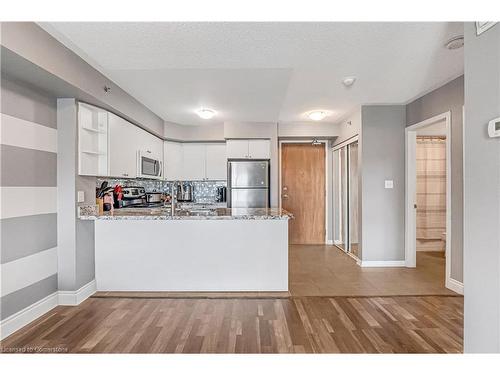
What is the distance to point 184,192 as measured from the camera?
19.1ft

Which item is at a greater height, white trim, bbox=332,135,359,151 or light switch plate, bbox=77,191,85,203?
white trim, bbox=332,135,359,151

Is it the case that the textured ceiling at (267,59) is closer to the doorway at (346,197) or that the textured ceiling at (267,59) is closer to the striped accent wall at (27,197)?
the striped accent wall at (27,197)

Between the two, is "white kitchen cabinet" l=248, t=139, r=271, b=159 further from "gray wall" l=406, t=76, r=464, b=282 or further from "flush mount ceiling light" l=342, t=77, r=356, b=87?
"gray wall" l=406, t=76, r=464, b=282

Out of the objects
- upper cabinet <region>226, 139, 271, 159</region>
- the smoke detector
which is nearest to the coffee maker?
upper cabinet <region>226, 139, 271, 159</region>

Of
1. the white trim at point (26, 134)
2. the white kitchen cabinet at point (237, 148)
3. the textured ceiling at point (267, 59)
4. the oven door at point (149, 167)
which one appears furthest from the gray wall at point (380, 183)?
the white trim at point (26, 134)

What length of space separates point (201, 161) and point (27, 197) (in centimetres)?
334

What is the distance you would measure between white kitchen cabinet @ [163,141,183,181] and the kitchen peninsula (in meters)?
2.32

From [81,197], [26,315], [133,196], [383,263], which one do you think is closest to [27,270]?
[26,315]

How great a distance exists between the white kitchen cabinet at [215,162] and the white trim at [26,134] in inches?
118

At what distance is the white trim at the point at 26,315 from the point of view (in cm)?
225

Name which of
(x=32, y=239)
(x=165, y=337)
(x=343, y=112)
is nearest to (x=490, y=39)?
(x=165, y=337)

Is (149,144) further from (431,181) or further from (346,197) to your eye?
(431,181)

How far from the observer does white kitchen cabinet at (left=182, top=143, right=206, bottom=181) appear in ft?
18.4
